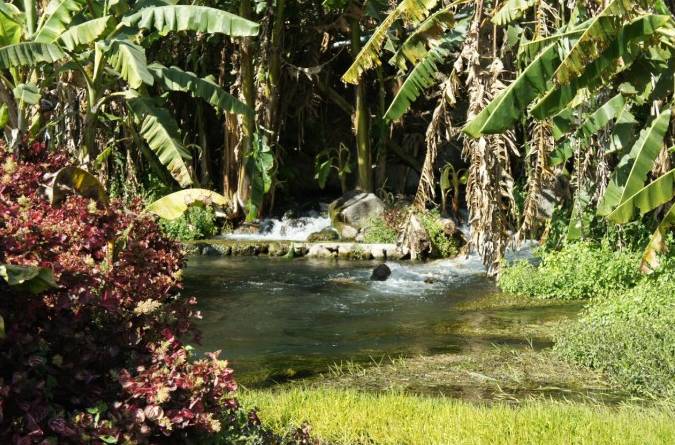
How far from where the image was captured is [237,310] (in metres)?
13.0

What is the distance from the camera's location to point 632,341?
820 centimetres

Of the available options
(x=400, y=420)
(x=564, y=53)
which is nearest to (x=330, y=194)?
(x=564, y=53)

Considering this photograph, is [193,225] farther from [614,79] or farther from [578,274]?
[614,79]

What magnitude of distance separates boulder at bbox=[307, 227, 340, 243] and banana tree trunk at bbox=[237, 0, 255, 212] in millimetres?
2158

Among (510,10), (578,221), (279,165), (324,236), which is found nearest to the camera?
(510,10)

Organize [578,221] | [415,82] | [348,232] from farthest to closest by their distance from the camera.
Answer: [348,232]
[578,221]
[415,82]

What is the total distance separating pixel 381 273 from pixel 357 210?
5126 mm

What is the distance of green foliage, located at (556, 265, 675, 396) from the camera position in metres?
7.73

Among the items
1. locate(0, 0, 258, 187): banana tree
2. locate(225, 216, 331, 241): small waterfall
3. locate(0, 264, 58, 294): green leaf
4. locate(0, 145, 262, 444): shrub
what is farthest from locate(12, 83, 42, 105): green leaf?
locate(225, 216, 331, 241): small waterfall

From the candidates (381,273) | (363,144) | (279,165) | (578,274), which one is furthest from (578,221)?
(279,165)

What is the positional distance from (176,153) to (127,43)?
5.44 feet

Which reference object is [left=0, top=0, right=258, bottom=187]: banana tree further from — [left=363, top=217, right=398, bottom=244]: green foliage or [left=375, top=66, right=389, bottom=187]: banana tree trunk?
[left=375, top=66, right=389, bottom=187]: banana tree trunk

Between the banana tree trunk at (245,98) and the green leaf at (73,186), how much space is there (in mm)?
12754

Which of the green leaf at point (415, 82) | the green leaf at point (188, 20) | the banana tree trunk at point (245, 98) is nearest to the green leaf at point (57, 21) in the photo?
the green leaf at point (188, 20)
